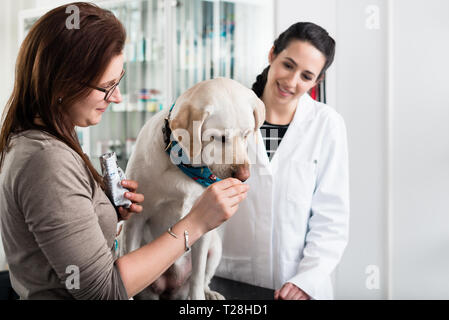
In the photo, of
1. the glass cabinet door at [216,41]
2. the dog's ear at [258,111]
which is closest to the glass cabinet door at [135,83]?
the glass cabinet door at [216,41]

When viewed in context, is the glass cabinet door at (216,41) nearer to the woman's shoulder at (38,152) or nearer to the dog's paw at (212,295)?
the dog's paw at (212,295)

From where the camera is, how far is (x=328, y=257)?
0.95 metres

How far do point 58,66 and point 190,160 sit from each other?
0.31 meters

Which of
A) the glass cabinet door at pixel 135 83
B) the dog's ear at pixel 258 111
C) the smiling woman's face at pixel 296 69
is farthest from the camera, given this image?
the glass cabinet door at pixel 135 83

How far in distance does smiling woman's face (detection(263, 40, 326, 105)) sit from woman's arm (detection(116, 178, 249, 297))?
364 millimetres

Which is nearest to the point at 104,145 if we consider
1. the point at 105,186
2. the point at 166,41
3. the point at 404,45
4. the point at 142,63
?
the point at 142,63

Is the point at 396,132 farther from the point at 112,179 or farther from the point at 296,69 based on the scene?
the point at 112,179

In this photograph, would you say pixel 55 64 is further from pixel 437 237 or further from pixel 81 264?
pixel 437 237

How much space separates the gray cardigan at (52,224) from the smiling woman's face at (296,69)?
1.78 feet

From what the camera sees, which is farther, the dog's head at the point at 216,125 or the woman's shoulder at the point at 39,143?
the dog's head at the point at 216,125

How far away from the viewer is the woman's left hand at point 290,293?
89 cm

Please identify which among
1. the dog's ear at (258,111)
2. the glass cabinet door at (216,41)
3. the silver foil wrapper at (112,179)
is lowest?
the silver foil wrapper at (112,179)

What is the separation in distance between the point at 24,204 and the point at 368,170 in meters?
0.88

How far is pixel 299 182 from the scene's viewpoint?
3.10ft
